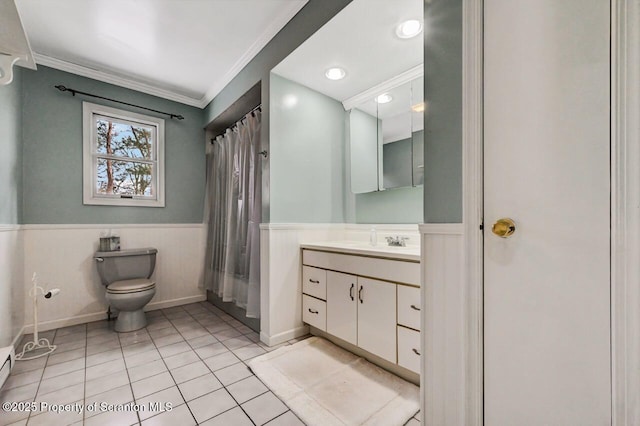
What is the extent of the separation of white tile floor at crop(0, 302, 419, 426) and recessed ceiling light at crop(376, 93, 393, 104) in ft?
7.23

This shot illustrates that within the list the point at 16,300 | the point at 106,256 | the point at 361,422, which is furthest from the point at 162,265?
the point at 361,422

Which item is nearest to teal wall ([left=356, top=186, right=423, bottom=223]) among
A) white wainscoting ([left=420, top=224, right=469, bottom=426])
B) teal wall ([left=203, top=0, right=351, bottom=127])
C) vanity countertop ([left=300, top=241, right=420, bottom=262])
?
vanity countertop ([left=300, top=241, right=420, bottom=262])

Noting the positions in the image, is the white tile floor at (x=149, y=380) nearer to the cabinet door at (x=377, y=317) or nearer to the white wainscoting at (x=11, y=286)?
the white wainscoting at (x=11, y=286)

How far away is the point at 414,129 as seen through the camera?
208cm

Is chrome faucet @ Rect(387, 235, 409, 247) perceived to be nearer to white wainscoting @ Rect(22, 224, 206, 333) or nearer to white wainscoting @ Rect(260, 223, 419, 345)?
white wainscoting @ Rect(260, 223, 419, 345)

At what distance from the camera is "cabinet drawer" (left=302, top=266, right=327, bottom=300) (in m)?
2.01

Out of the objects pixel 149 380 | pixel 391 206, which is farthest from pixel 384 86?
pixel 149 380

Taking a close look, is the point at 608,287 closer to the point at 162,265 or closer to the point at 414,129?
the point at 414,129

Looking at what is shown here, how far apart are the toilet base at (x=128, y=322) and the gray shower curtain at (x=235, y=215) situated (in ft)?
2.38

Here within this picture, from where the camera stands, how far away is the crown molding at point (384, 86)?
1992mm

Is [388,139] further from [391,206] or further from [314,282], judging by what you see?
[314,282]

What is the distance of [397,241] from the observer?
2.05 meters

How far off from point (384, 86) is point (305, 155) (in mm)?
882

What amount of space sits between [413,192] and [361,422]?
1.53 meters
